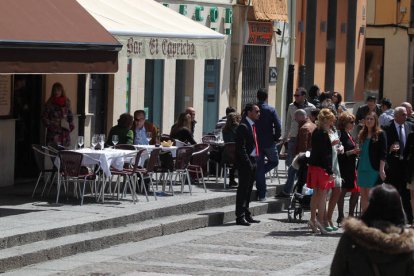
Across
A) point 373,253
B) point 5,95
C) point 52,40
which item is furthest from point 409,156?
point 373,253

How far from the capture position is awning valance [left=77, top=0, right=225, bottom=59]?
A: 18.2 meters

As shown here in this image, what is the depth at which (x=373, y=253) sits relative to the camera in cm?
705

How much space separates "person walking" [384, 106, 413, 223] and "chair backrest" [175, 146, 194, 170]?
3.07 m

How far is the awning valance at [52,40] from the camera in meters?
15.3

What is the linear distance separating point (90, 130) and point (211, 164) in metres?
2.26

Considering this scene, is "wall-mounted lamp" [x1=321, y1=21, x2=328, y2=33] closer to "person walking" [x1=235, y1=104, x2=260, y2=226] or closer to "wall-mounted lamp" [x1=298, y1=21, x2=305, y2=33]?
"wall-mounted lamp" [x1=298, y1=21, x2=305, y2=33]

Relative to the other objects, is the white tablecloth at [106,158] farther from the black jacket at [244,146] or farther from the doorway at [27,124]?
the doorway at [27,124]

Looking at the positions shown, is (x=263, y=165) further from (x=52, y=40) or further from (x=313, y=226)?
(x=52, y=40)

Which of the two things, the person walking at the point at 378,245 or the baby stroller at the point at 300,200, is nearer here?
the person walking at the point at 378,245

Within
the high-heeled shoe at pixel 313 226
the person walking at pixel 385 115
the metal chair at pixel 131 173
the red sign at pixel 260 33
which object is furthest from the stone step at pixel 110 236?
the red sign at pixel 260 33

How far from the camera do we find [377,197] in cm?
712

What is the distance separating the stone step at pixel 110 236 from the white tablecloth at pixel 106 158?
113cm

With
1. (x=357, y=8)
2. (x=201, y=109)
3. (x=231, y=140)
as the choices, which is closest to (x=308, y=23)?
(x=357, y=8)

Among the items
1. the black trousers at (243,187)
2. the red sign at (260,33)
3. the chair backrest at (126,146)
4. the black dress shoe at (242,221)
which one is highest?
the red sign at (260,33)
